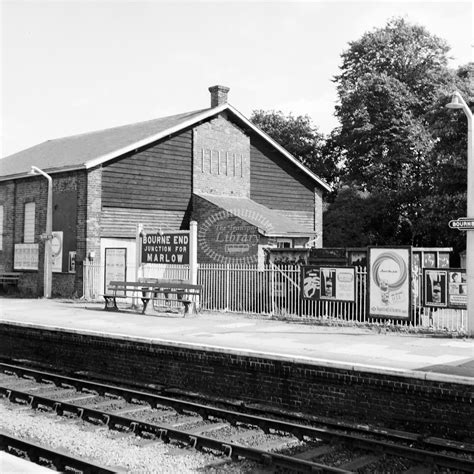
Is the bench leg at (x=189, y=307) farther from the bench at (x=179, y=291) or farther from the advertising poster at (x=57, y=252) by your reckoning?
the advertising poster at (x=57, y=252)

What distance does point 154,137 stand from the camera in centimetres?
2631

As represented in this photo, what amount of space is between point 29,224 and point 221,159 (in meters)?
8.56

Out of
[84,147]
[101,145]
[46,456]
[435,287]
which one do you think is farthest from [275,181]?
[46,456]

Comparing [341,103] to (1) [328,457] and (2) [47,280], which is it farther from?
(1) [328,457]

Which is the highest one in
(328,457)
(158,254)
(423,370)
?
(158,254)

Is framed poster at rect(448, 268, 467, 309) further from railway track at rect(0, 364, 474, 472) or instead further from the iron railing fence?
railway track at rect(0, 364, 474, 472)

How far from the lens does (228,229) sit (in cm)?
2497

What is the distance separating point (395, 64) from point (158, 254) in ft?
93.2

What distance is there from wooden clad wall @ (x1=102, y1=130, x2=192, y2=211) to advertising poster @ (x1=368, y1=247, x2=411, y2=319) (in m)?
12.3

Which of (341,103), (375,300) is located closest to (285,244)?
(375,300)

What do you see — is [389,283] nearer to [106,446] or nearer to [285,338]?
[285,338]

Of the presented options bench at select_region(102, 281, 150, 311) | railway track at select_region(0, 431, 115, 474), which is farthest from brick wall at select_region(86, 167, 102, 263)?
railway track at select_region(0, 431, 115, 474)

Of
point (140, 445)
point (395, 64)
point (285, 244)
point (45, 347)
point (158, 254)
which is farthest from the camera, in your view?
point (395, 64)

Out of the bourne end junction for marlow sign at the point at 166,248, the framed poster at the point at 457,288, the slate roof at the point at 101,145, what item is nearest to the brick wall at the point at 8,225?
the slate roof at the point at 101,145
